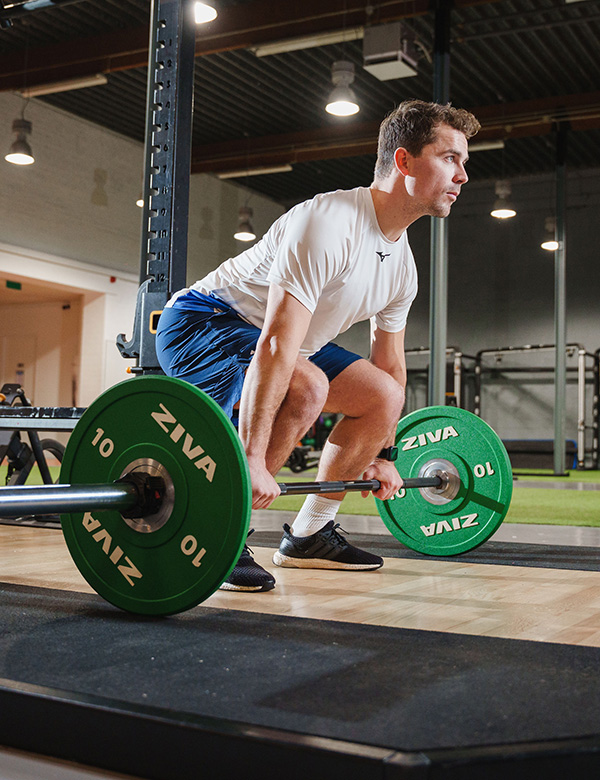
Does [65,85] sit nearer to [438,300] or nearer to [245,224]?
[245,224]

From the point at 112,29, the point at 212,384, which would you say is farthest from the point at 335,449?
the point at 112,29

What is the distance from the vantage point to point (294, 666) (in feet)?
3.87

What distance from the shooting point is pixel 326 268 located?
1852 mm

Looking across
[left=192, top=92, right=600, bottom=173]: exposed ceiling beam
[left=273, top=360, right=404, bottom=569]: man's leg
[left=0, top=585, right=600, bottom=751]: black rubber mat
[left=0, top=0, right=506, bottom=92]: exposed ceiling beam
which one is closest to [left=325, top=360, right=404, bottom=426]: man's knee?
[left=273, top=360, right=404, bottom=569]: man's leg

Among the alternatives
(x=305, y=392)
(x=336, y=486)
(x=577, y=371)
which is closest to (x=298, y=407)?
(x=305, y=392)

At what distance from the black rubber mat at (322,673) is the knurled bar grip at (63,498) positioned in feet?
0.69

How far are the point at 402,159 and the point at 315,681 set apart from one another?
133 cm

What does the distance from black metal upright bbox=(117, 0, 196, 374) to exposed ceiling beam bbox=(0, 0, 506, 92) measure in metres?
4.08

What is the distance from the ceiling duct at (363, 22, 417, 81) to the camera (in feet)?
19.6

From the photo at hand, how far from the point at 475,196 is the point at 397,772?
1199 centimetres

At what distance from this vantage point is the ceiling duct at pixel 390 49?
597cm

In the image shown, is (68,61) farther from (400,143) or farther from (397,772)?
(397,772)

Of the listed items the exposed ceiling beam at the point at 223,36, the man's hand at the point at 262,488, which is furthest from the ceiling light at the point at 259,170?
the man's hand at the point at 262,488

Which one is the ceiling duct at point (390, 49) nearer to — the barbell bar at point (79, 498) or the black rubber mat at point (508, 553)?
the black rubber mat at point (508, 553)
